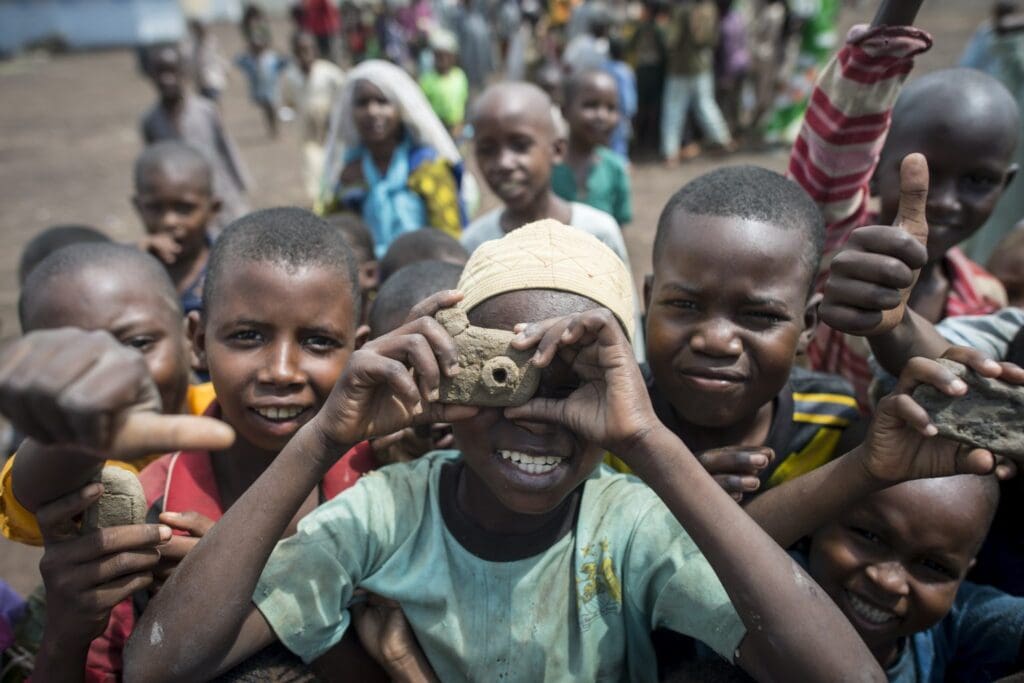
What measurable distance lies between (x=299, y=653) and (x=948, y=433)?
1294 millimetres

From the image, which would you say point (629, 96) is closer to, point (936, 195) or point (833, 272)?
point (936, 195)

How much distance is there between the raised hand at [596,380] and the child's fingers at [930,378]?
0.46 meters

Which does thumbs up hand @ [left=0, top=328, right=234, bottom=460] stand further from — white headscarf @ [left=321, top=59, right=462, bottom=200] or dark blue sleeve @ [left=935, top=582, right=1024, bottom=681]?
white headscarf @ [left=321, top=59, right=462, bottom=200]

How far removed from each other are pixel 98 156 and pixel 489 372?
45.0 ft

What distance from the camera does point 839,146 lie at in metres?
2.20

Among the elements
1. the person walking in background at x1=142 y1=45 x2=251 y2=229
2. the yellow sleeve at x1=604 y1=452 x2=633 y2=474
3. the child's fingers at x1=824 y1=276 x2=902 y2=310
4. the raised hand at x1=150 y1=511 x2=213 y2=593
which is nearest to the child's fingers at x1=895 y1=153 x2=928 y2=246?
the child's fingers at x1=824 y1=276 x2=902 y2=310

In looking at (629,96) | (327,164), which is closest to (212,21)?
(629,96)

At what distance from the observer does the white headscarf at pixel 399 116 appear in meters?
3.97

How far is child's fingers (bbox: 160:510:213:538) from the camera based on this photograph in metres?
1.59

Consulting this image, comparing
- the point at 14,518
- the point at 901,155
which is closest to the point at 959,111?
the point at 901,155

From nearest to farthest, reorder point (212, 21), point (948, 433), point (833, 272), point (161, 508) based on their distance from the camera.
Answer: point (948, 433) < point (833, 272) < point (161, 508) < point (212, 21)

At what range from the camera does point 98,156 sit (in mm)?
12867

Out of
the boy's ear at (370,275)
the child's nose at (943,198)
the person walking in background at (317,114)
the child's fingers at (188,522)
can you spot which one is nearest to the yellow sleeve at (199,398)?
the child's fingers at (188,522)

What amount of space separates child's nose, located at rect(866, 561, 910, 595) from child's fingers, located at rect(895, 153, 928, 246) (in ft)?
2.38
